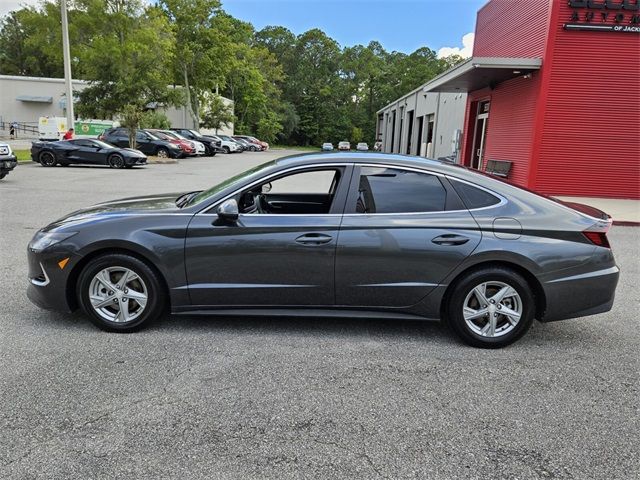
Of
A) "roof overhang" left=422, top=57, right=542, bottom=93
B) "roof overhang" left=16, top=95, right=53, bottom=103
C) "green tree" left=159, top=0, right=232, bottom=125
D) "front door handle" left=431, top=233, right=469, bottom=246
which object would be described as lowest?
"front door handle" left=431, top=233, right=469, bottom=246

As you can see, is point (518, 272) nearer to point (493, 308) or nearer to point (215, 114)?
point (493, 308)

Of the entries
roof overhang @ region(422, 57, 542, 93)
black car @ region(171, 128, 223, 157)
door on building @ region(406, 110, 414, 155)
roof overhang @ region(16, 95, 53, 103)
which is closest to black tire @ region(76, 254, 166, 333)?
roof overhang @ region(422, 57, 542, 93)

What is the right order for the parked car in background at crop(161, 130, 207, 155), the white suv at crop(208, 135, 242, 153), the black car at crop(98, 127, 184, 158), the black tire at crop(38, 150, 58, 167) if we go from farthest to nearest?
the white suv at crop(208, 135, 242, 153)
the parked car in background at crop(161, 130, 207, 155)
the black car at crop(98, 127, 184, 158)
the black tire at crop(38, 150, 58, 167)

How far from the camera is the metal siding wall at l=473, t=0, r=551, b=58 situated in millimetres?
14477

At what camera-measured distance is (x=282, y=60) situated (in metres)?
100

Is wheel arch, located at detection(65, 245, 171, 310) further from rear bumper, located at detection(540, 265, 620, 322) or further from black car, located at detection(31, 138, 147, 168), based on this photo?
black car, located at detection(31, 138, 147, 168)

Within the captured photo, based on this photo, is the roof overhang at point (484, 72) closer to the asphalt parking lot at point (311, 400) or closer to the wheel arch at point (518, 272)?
the asphalt parking lot at point (311, 400)

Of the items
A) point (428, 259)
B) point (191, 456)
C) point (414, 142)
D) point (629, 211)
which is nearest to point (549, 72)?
point (629, 211)

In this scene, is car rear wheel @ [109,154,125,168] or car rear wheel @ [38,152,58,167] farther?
car rear wheel @ [109,154,125,168]

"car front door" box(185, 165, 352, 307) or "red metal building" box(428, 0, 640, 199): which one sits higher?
"red metal building" box(428, 0, 640, 199)

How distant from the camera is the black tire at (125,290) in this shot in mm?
4105

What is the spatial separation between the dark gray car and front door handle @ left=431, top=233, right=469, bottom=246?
1cm

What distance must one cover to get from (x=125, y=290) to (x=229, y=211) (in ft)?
3.65

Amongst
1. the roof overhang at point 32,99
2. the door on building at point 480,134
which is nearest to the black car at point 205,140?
the roof overhang at point 32,99
